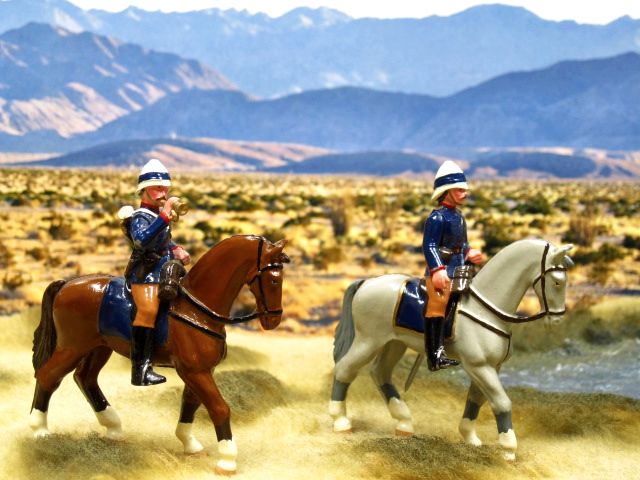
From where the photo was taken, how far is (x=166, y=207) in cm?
938

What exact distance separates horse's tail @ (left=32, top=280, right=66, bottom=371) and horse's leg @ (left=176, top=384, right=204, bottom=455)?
135 cm

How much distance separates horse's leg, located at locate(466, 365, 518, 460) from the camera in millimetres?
10109

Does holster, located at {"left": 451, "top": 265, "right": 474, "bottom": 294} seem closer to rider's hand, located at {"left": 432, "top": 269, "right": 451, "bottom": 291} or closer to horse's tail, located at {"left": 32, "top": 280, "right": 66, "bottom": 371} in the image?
rider's hand, located at {"left": 432, "top": 269, "right": 451, "bottom": 291}

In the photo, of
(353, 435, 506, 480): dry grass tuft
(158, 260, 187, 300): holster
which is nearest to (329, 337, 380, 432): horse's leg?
(353, 435, 506, 480): dry grass tuft

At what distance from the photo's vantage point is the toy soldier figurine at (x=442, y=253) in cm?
1017

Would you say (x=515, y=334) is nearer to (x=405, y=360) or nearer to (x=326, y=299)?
(x=405, y=360)

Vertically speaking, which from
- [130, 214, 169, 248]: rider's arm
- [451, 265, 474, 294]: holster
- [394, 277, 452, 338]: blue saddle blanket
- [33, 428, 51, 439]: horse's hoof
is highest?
[130, 214, 169, 248]: rider's arm

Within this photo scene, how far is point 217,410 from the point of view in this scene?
372 inches

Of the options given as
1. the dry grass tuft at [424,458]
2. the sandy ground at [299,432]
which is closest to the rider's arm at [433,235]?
the dry grass tuft at [424,458]

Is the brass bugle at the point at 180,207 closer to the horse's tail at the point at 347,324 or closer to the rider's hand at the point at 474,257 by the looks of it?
the horse's tail at the point at 347,324

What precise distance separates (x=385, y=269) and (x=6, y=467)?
65.7 feet

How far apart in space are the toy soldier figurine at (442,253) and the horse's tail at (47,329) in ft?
11.5

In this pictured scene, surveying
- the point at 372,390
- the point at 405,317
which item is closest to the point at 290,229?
the point at 372,390

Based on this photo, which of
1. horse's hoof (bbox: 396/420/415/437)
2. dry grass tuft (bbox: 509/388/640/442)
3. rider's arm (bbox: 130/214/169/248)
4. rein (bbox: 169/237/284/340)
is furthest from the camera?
dry grass tuft (bbox: 509/388/640/442)
